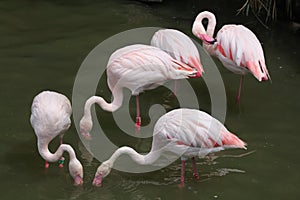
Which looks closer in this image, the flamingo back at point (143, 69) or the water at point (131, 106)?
the water at point (131, 106)

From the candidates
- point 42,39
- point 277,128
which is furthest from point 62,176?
point 42,39

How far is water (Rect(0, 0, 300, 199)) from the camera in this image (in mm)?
4453

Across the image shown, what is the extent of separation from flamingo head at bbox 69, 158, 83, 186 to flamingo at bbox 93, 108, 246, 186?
4.4 inches

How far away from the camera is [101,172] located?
436 centimetres

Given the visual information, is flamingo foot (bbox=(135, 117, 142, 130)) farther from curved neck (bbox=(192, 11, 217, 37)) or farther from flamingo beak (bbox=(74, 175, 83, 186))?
curved neck (bbox=(192, 11, 217, 37))

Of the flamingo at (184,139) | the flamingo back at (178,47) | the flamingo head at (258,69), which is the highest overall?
the flamingo back at (178,47)

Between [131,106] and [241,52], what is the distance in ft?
3.76

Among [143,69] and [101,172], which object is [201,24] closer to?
[143,69]

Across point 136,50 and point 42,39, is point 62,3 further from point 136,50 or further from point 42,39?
point 136,50

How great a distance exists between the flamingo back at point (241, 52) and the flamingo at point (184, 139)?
1099 mm

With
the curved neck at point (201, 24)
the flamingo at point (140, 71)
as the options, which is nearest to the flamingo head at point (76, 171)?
the flamingo at point (140, 71)

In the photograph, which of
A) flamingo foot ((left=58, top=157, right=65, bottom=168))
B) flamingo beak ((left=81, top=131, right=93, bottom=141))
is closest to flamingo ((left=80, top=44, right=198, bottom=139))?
flamingo beak ((left=81, top=131, right=93, bottom=141))

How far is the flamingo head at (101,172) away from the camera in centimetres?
434

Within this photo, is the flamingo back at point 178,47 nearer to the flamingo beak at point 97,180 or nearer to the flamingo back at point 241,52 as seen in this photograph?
the flamingo back at point 241,52
